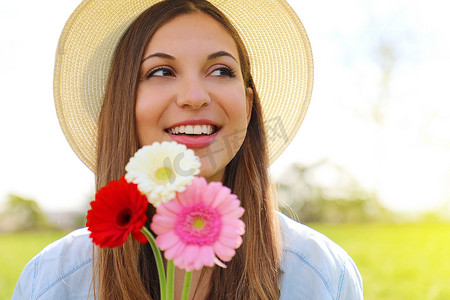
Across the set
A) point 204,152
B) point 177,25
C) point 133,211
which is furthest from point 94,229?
point 177,25

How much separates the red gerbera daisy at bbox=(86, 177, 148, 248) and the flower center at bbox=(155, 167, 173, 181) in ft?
0.13

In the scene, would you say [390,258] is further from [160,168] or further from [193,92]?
[160,168]

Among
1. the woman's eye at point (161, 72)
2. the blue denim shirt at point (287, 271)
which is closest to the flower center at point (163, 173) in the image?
the woman's eye at point (161, 72)

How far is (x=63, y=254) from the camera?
178 centimetres

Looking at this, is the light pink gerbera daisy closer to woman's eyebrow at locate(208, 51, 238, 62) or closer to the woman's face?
the woman's face

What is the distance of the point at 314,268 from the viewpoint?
1.71m

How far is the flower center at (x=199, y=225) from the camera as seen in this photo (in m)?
0.71

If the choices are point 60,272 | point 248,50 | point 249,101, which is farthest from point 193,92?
point 60,272

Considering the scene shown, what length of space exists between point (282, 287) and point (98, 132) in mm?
838

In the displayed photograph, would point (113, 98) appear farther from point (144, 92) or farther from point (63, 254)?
point (63, 254)

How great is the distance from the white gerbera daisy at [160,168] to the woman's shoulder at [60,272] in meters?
1.11

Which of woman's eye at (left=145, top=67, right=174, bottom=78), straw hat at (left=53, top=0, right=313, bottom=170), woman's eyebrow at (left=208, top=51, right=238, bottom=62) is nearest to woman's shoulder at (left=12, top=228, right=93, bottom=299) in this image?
straw hat at (left=53, top=0, right=313, bottom=170)

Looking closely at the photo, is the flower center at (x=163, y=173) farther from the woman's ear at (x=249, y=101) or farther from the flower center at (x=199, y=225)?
the woman's ear at (x=249, y=101)

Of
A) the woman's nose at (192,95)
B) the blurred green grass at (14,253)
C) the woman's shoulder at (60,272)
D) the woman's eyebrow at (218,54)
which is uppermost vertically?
the woman's eyebrow at (218,54)
